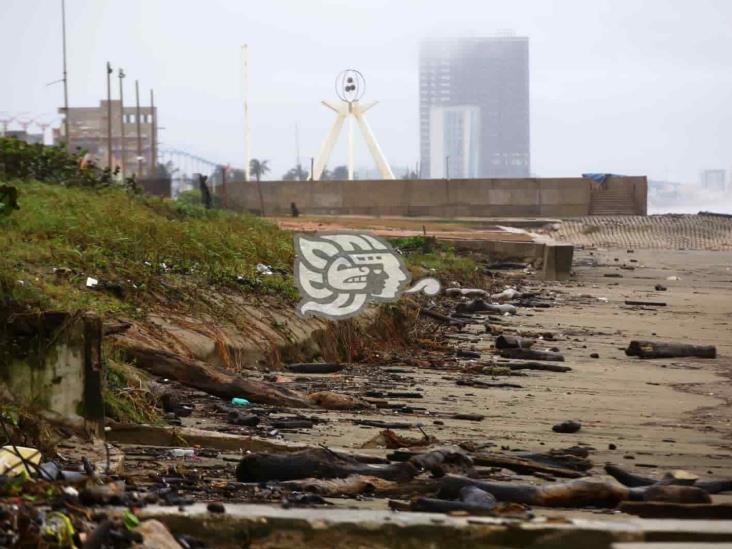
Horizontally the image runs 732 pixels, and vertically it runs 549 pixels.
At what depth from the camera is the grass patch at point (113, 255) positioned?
10.1m

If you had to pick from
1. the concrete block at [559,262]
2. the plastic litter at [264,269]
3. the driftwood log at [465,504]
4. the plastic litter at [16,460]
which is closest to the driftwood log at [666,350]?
the plastic litter at [264,269]

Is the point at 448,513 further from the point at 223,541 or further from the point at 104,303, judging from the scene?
the point at 104,303

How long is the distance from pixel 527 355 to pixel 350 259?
5.47 metres

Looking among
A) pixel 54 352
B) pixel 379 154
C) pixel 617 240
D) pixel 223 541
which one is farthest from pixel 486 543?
pixel 379 154

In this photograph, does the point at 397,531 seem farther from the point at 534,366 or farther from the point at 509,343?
the point at 509,343

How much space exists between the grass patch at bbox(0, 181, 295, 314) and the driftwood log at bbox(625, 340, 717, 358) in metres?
3.08

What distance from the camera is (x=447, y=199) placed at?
45656 mm

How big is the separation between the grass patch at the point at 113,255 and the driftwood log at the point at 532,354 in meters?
2.10

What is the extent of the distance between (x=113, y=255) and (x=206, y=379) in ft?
11.4

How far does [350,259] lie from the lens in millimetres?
17828

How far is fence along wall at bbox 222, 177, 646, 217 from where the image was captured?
150 feet

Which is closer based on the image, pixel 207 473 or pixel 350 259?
pixel 207 473

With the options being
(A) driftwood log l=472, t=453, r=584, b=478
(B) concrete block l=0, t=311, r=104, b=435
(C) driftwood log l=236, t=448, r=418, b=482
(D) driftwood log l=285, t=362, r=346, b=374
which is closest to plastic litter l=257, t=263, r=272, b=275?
(D) driftwood log l=285, t=362, r=346, b=374

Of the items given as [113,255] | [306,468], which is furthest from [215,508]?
[113,255]
